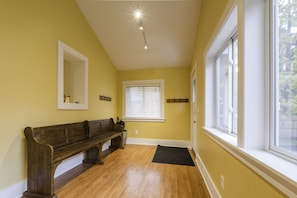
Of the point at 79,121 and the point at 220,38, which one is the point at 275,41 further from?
the point at 79,121

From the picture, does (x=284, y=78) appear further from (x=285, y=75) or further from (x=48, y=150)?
(x=48, y=150)

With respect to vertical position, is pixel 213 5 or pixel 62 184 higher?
pixel 213 5

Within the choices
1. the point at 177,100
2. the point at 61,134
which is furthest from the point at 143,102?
the point at 61,134

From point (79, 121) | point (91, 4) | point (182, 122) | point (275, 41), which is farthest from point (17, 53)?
point (182, 122)

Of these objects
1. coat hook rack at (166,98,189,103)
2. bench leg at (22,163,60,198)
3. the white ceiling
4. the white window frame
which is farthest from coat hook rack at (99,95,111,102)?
the white window frame

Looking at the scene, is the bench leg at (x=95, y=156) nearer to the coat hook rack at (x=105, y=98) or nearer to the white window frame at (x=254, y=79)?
the coat hook rack at (x=105, y=98)

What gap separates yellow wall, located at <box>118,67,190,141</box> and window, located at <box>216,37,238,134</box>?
83.1 inches

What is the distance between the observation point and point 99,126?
371 centimetres

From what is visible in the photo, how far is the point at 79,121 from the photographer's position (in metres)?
3.21

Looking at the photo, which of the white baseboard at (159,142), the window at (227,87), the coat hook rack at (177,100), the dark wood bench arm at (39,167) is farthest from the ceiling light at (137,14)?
the white baseboard at (159,142)

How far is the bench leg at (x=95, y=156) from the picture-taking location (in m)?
3.08

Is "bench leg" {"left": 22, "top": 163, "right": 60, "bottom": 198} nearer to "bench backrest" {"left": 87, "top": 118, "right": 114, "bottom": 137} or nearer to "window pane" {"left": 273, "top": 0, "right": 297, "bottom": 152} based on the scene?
"bench backrest" {"left": 87, "top": 118, "right": 114, "bottom": 137}

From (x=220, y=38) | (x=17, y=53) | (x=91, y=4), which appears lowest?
(x=17, y=53)

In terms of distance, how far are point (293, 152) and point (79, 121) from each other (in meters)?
3.21
